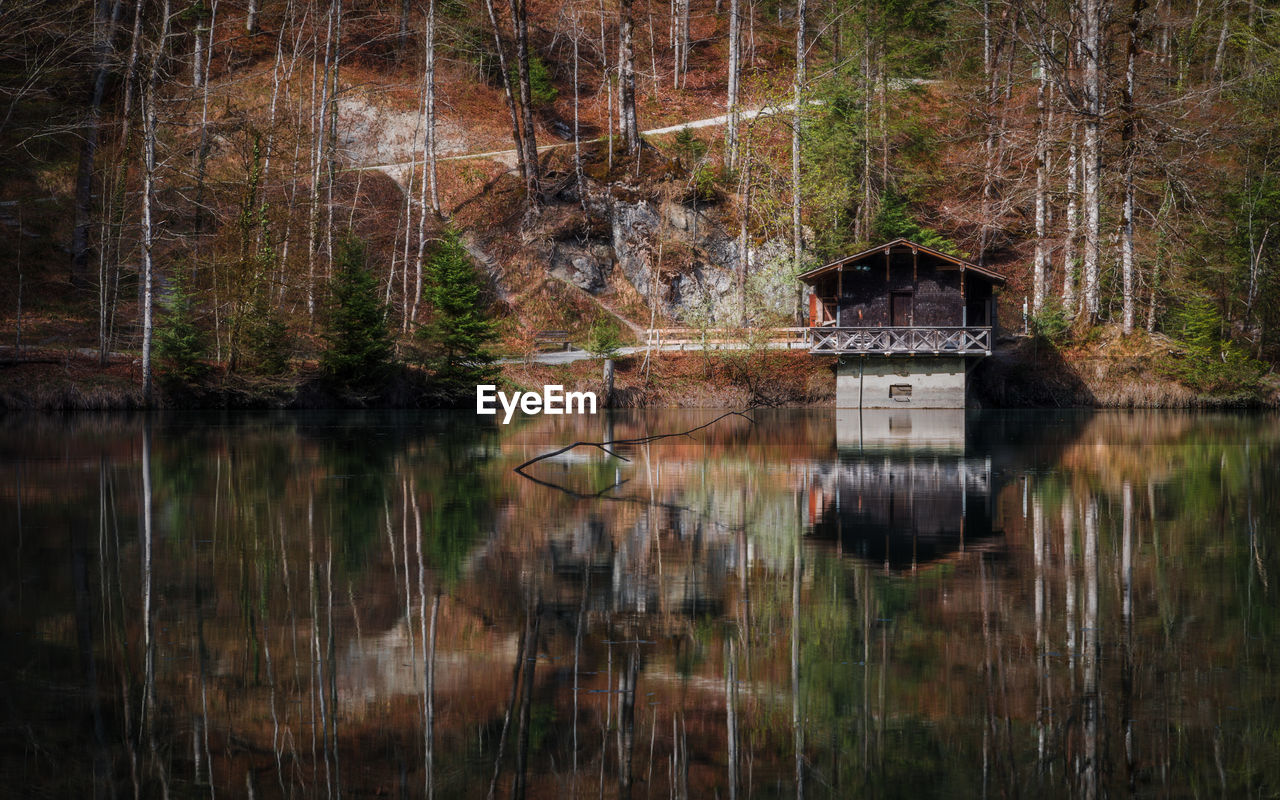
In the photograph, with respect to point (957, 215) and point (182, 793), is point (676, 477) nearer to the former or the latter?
point (182, 793)

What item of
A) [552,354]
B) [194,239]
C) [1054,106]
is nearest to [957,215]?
[1054,106]

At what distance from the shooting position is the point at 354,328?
33.8 meters

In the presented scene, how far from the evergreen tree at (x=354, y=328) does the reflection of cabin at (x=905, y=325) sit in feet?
47.7

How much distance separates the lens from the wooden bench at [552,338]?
44.3 meters

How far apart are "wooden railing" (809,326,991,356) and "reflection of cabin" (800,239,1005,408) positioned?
0.03 metres

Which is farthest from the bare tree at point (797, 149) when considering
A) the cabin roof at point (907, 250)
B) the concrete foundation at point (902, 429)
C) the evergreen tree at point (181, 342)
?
the evergreen tree at point (181, 342)

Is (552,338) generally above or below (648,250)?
below

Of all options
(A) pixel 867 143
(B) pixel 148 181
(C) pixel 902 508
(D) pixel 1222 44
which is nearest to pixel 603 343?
(B) pixel 148 181

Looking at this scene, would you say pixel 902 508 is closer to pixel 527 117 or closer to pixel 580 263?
pixel 580 263

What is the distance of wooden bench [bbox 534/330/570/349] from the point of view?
44.3m

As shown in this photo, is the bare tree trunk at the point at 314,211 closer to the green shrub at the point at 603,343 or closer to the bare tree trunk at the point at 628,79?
the green shrub at the point at 603,343

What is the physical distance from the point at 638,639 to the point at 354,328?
2786 cm

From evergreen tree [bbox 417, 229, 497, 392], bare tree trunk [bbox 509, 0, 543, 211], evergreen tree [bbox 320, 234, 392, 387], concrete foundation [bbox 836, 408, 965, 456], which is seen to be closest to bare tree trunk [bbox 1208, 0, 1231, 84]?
concrete foundation [bbox 836, 408, 965, 456]

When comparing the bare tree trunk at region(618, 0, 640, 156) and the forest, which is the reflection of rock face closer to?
the forest
